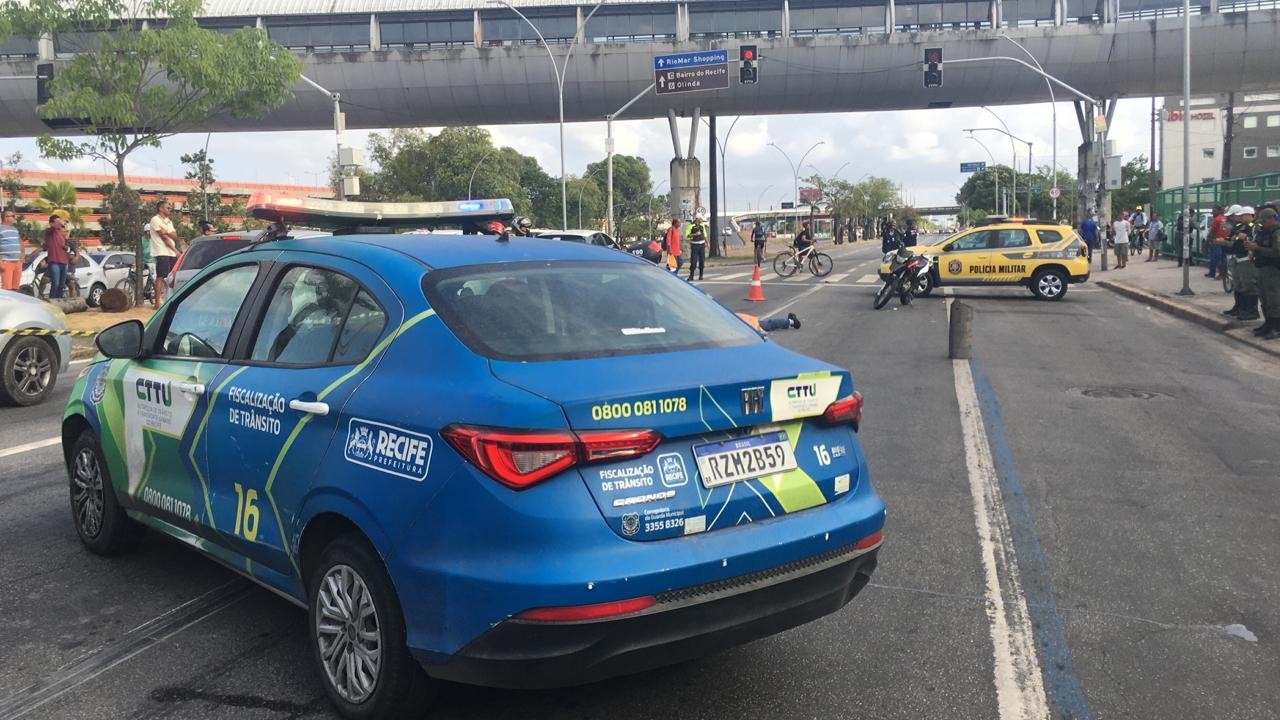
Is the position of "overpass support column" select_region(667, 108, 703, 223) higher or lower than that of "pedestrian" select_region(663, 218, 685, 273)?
higher

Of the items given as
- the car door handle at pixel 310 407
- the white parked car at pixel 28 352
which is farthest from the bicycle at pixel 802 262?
the car door handle at pixel 310 407

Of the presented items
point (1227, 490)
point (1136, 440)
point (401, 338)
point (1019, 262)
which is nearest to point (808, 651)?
point (401, 338)

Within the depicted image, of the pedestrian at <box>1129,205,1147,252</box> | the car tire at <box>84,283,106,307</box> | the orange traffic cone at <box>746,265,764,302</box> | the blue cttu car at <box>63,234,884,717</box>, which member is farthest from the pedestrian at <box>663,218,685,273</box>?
the blue cttu car at <box>63,234,884,717</box>

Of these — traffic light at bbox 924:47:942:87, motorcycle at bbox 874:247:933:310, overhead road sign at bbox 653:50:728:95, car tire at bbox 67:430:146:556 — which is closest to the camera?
car tire at bbox 67:430:146:556

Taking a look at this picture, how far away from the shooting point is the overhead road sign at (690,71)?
40.7m

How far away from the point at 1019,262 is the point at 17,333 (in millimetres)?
18980

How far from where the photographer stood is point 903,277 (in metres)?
20.8

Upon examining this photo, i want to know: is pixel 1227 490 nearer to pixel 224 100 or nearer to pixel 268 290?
pixel 268 290

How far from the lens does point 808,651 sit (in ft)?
13.3

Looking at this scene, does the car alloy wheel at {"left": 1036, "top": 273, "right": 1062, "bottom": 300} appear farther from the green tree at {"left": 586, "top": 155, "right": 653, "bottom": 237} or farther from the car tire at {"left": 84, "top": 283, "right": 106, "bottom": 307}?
the green tree at {"left": 586, "top": 155, "right": 653, "bottom": 237}

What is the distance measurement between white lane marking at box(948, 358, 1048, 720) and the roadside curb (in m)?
8.12

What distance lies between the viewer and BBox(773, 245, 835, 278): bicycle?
32594 millimetres

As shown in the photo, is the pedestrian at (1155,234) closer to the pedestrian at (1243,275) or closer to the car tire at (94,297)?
the pedestrian at (1243,275)

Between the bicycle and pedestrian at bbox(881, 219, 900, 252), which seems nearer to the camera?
the bicycle
